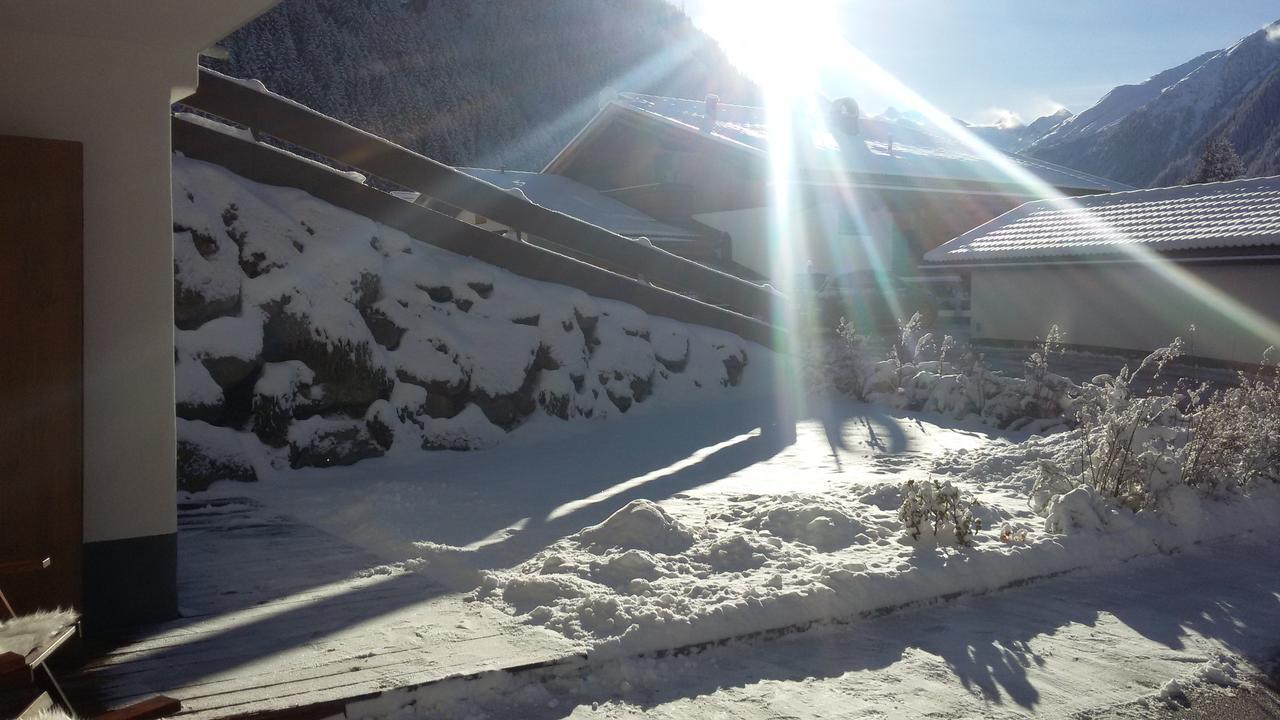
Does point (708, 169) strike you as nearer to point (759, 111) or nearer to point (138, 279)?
point (759, 111)

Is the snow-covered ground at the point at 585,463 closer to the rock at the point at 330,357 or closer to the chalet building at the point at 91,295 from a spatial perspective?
the rock at the point at 330,357

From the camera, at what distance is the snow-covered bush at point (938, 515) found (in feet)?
19.2

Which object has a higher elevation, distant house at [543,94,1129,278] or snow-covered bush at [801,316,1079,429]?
distant house at [543,94,1129,278]

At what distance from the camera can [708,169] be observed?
86.2 ft

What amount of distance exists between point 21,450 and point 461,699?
2174 mm

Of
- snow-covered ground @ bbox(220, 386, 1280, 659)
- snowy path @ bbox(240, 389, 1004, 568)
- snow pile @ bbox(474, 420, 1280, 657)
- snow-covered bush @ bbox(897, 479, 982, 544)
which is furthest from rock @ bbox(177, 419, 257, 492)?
snow-covered bush @ bbox(897, 479, 982, 544)

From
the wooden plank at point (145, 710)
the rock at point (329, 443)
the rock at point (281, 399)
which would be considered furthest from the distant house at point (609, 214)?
the wooden plank at point (145, 710)

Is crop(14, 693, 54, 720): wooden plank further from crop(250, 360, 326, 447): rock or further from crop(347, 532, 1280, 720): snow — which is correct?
crop(250, 360, 326, 447): rock

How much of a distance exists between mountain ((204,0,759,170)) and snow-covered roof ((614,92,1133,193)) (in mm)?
14883

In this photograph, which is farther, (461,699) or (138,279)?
(138,279)

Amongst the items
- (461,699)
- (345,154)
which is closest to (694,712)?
(461,699)

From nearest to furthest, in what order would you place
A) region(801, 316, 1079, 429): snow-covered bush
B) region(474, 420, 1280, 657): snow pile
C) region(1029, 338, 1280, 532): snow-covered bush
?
region(474, 420, 1280, 657): snow pile → region(1029, 338, 1280, 532): snow-covered bush → region(801, 316, 1079, 429): snow-covered bush

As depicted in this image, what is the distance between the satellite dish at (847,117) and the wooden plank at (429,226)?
17.9 metres

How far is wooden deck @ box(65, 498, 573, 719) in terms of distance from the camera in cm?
368
